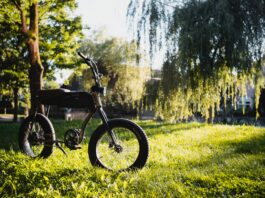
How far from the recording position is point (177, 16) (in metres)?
8.42

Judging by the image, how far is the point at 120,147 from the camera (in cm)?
A: 366

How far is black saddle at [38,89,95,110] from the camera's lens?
4.02 metres

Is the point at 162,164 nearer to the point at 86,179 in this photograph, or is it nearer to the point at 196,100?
the point at 86,179

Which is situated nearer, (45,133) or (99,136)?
(99,136)

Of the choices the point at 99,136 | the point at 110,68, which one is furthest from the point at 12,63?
the point at 110,68

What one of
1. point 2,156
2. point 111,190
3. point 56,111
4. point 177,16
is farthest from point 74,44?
point 56,111

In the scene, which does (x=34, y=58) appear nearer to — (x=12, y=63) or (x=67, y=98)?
(x=67, y=98)

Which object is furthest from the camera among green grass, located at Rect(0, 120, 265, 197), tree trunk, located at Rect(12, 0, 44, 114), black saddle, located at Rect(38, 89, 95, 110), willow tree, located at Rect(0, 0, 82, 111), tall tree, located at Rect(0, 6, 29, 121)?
tall tree, located at Rect(0, 6, 29, 121)

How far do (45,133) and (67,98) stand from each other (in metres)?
0.67

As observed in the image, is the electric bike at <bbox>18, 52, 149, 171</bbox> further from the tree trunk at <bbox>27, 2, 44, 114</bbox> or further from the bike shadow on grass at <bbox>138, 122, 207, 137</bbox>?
the tree trunk at <bbox>27, 2, 44, 114</bbox>

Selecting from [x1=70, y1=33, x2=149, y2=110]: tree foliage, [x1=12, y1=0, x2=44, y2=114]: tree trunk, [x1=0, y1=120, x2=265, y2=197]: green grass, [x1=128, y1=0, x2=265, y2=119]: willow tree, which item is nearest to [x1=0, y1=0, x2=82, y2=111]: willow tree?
[x1=12, y1=0, x2=44, y2=114]: tree trunk

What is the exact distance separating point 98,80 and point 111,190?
1.57 m

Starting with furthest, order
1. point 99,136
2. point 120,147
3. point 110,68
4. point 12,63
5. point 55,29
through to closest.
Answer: point 110,68 → point 12,63 → point 55,29 → point 99,136 → point 120,147

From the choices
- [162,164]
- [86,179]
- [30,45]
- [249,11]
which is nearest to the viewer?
[86,179]
